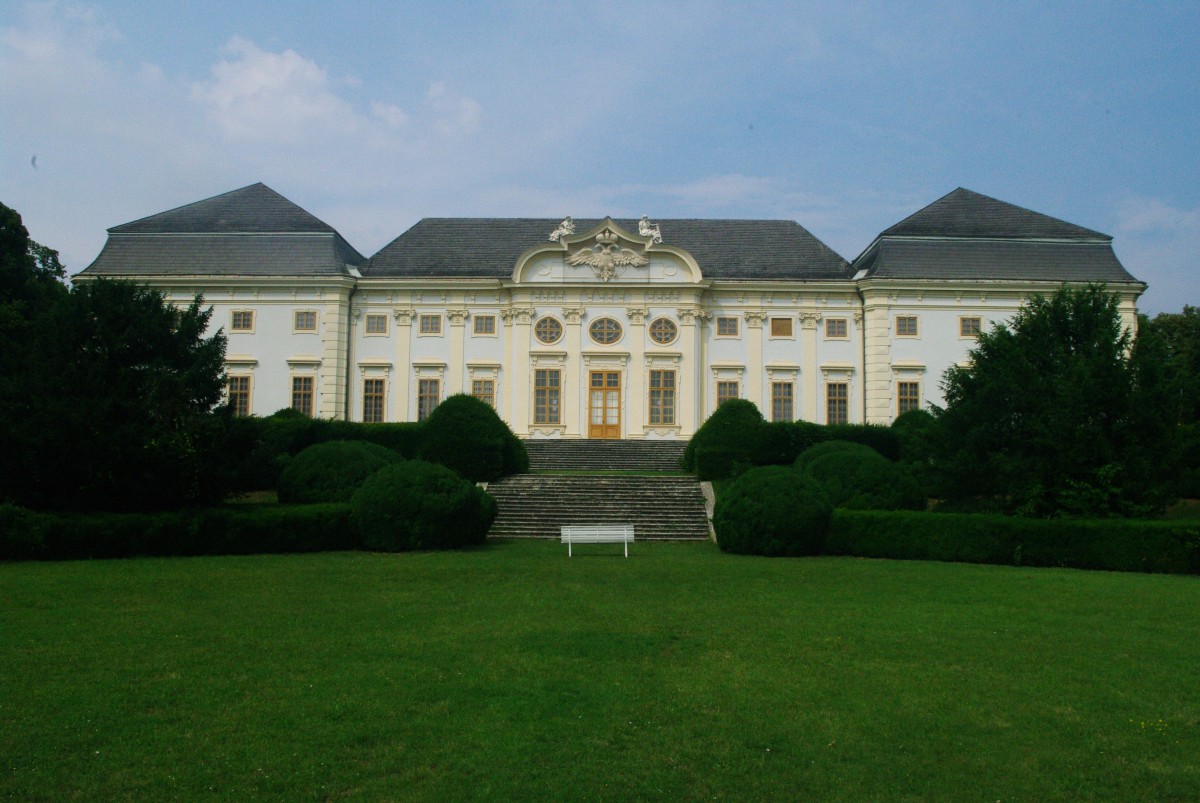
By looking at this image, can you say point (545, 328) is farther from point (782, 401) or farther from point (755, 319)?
point (782, 401)

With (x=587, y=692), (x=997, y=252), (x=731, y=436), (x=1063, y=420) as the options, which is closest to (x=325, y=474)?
(x=731, y=436)

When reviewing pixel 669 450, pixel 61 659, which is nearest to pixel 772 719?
pixel 61 659

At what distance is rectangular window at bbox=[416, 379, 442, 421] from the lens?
39.1m

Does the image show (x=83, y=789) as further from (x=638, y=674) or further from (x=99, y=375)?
(x=99, y=375)

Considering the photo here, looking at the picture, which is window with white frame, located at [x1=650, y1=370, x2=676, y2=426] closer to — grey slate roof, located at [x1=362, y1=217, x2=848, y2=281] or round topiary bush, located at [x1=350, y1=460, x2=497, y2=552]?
grey slate roof, located at [x1=362, y1=217, x2=848, y2=281]

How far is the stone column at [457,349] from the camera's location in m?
39.1

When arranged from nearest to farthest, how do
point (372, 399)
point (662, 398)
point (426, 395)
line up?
point (662, 398), point (426, 395), point (372, 399)

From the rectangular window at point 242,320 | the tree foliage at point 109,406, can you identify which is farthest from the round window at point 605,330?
the tree foliage at point 109,406

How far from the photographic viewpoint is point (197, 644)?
10211 millimetres

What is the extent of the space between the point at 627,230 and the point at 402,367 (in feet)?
35.5

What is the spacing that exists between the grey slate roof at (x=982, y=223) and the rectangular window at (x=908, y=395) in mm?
5988

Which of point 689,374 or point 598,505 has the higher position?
point 689,374

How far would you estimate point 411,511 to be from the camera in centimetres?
2005

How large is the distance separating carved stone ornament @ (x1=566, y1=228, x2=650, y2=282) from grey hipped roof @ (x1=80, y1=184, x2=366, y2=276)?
9350mm
